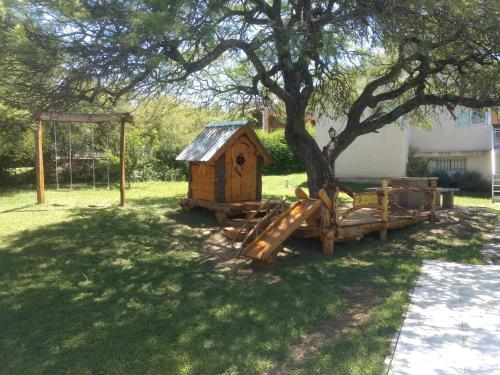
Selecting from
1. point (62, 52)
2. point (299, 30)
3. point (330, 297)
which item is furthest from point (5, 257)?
point (299, 30)

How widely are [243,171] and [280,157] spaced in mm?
16972

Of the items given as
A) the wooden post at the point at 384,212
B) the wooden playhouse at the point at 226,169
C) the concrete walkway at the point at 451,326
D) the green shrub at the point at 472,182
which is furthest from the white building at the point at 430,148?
the concrete walkway at the point at 451,326

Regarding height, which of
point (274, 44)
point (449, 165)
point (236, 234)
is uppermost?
point (274, 44)

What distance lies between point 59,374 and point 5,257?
4.21 metres

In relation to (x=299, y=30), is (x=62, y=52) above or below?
below

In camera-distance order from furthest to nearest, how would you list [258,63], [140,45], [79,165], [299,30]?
[79,165] < [258,63] < [299,30] < [140,45]

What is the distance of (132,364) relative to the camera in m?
4.57

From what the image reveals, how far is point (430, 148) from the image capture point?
2317cm

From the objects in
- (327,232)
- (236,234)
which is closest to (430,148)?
(327,232)

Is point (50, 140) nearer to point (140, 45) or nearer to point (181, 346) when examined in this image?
point (140, 45)

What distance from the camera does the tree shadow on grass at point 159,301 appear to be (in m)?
4.72

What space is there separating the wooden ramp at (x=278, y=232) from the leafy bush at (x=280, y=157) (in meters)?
19.6

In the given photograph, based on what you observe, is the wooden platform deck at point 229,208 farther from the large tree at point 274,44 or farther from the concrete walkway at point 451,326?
the concrete walkway at point 451,326

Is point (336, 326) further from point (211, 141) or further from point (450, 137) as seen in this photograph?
point (450, 137)
